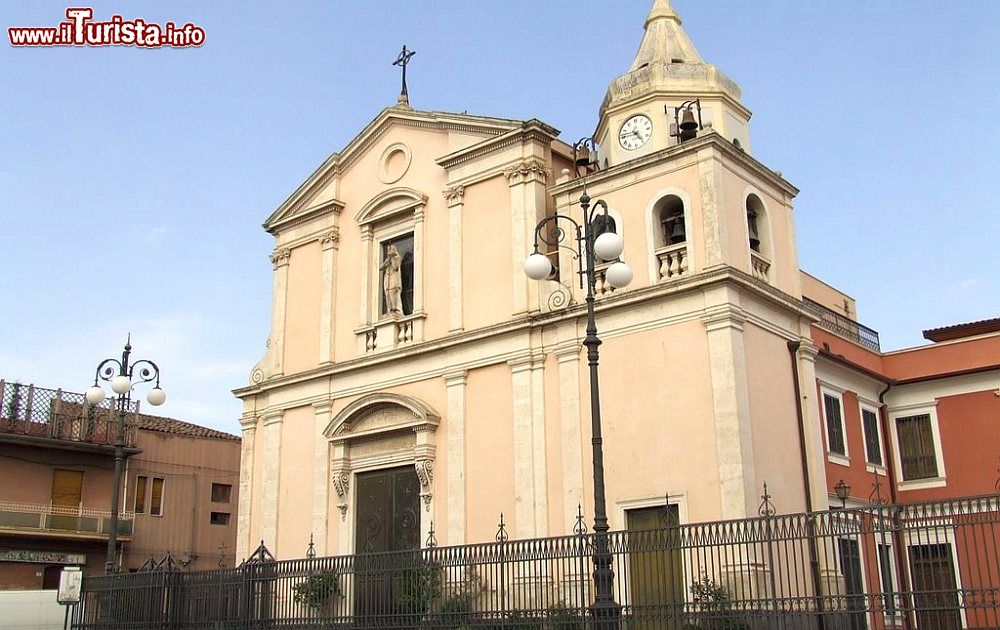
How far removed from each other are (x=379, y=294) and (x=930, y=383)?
1332 cm

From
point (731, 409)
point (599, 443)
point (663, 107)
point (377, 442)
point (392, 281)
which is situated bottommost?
point (599, 443)

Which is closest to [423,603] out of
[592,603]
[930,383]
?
[592,603]

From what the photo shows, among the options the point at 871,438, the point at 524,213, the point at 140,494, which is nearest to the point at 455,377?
the point at 524,213

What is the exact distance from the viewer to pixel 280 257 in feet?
90.2

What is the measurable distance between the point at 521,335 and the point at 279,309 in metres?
8.38

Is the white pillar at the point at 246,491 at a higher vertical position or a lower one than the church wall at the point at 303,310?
lower

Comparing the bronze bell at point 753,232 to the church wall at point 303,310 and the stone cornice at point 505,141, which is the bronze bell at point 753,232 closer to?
the stone cornice at point 505,141

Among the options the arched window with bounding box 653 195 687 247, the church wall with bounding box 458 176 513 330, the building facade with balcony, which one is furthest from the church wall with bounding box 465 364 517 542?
the building facade with balcony

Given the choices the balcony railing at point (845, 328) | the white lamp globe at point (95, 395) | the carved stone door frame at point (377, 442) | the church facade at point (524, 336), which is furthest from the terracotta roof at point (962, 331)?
the white lamp globe at point (95, 395)

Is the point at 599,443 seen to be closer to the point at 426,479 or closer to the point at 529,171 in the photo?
the point at 426,479

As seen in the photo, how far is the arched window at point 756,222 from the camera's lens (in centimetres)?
2088

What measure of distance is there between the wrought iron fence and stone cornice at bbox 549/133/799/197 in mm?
6611

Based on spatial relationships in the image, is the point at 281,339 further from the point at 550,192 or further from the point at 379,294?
the point at 550,192

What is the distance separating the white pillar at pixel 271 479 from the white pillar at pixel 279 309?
132 centimetres
